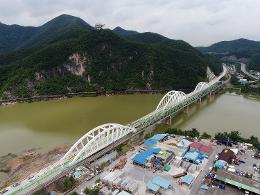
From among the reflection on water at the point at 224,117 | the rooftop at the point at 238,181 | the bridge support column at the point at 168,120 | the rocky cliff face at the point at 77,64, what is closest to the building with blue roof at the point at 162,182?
the rooftop at the point at 238,181

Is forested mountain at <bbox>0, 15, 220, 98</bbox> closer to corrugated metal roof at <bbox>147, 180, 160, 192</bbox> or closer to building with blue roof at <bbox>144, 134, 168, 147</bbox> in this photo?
building with blue roof at <bbox>144, 134, 168, 147</bbox>

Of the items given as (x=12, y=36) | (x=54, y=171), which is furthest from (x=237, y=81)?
(x=12, y=36)

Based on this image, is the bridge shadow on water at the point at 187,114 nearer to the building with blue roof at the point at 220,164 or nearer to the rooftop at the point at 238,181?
the building with blue roof at the point at 220,164

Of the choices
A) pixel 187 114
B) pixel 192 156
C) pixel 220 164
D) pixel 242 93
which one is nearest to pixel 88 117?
pixel 187 114

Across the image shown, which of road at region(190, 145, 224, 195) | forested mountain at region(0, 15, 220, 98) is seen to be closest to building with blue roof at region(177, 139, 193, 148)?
road at region(190, 145, 224, 195)

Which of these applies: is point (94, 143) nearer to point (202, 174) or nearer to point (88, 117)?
point (202, 174)

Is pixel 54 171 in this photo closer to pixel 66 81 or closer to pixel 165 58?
pixel 66 81

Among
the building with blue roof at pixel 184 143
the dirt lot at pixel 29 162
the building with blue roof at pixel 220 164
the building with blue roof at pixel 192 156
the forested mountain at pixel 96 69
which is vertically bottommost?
the dirt lot at pixel 29 162
